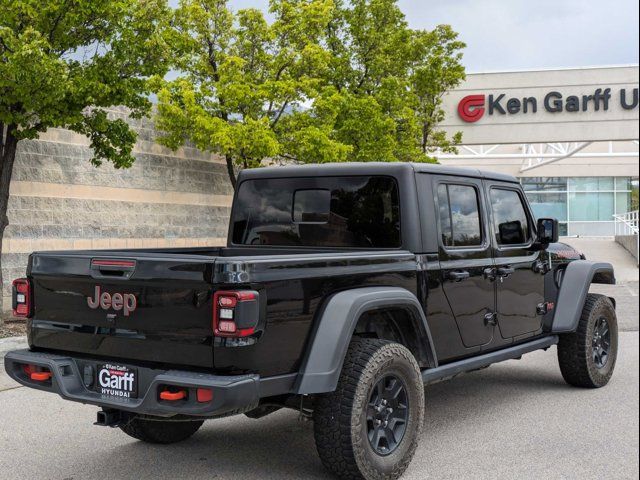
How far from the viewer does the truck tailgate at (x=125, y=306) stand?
12.1 feet

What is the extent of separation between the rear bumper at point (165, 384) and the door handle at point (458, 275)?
1.87m

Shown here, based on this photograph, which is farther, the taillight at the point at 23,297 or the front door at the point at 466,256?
the front door at the point at 466,256

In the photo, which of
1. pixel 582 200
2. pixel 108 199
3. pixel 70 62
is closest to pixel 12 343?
Result: pixel 70 62

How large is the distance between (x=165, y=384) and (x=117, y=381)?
1.32ft

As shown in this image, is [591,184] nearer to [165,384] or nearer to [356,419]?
[356,419]

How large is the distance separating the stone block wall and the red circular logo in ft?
41.6

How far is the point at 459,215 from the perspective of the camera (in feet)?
17.5

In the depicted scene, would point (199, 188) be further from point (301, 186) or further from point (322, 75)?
point (301, 186)

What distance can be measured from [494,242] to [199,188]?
10.5m

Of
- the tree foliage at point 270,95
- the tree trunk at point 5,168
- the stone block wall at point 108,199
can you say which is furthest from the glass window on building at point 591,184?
the tree trunk at point 5,168

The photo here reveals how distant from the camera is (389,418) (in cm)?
433

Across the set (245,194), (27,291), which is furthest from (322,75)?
(27,291)

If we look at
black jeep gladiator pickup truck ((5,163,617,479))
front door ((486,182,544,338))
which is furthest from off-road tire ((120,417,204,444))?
front door ((486,182,544,338))

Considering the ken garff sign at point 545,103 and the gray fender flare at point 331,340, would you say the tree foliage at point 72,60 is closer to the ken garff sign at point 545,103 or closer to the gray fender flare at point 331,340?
the gray fender flare at point 331,340
